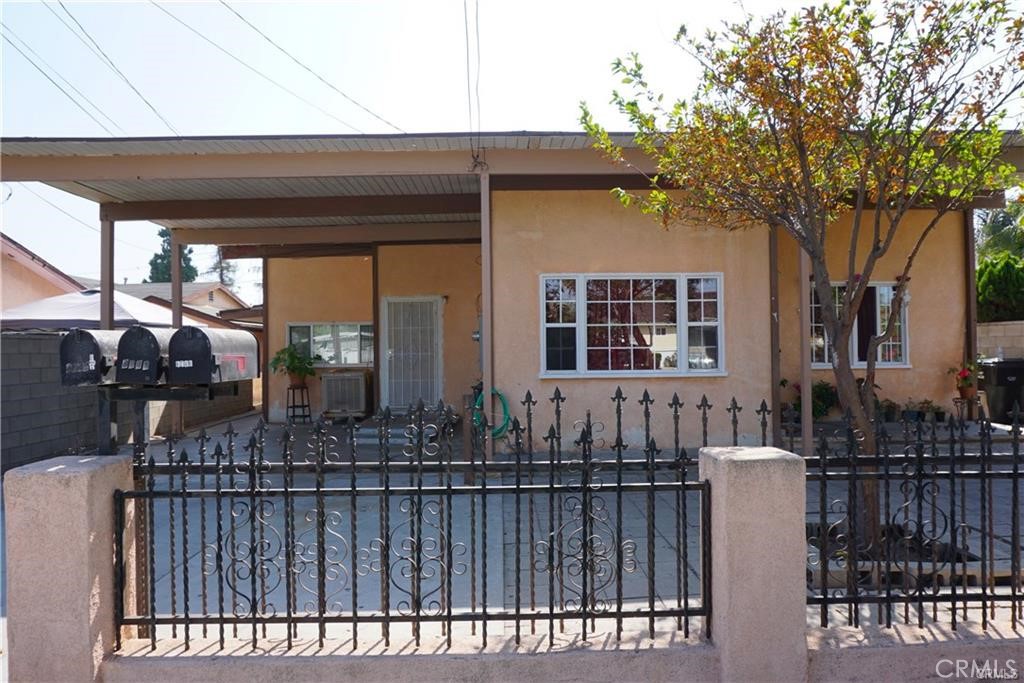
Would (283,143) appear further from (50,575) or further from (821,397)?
(821,397)

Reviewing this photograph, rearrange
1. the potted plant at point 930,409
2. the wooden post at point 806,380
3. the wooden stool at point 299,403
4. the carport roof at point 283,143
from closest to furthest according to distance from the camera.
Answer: the carport roof at point 283,143 → the wooden post at point 806,380 → the potted plant at point 930,409 → the wooden stool at point 299,403

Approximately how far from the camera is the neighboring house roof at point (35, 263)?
67.9 ft

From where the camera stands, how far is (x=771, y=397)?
34.7 ft

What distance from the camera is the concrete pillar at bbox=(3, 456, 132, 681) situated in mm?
3402

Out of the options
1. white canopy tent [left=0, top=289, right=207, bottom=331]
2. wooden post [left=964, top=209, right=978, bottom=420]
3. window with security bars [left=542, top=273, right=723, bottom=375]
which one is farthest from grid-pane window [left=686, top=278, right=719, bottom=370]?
white canopy tent [left=0, top=289, right=207, bottom=331]

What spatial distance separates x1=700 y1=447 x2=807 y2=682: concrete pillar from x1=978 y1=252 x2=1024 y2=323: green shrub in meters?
16.0

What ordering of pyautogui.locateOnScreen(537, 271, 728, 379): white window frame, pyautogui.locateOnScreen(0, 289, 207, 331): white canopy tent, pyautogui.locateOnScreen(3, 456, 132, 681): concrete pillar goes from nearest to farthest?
pyautogui.locateOnScreen(3, 456, 132, 681): concrete pillar < pyautogui.locateOnScreen(537, 271, 728, 379): white window frame < pyautogui.locateOnScreen(0, 289, 207, 331): white canopy tent

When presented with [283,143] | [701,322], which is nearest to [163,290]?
[283,143]

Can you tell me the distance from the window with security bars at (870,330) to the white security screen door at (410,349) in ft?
22.5

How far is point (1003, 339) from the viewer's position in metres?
15.9

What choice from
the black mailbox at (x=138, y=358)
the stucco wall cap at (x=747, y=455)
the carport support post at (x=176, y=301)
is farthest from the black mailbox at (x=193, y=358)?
the carport support post at (x=176, y=301)

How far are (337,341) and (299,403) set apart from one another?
1.49 metres

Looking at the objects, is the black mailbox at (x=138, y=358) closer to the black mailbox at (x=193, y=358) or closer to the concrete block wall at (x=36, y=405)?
the black mailbox at (x=193, y=358)

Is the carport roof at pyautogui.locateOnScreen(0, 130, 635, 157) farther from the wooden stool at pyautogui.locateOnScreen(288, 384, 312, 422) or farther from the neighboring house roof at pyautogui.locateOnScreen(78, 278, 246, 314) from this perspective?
the neighboring house roof at pyautogui.locateOnScreen(78, 278, 246, 314)
